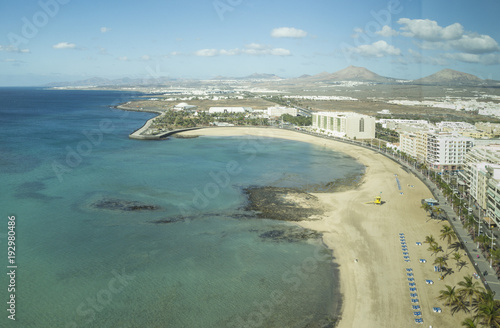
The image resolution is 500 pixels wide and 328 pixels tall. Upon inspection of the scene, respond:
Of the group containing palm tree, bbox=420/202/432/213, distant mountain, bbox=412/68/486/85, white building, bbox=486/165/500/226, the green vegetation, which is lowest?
palm tree, bbox=420/202/432/213

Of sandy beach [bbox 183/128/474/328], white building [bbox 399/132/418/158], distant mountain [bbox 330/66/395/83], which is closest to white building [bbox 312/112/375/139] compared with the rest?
white building [bbox 399/132/418/158]

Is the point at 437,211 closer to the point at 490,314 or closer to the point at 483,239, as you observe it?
the point at 483,239

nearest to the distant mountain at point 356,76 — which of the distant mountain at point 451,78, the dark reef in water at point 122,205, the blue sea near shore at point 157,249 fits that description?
the distant mountain at point 451,78

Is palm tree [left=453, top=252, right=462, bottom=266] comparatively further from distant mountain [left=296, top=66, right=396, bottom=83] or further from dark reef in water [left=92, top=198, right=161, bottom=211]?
distant mountain [left=296, top=66, right=396, bottom=83]

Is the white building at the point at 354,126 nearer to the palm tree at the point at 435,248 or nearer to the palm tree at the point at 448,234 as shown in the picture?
the palm tree at the point at 448,234

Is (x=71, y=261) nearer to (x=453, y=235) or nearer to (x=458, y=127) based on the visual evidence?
(x=453, y=235)

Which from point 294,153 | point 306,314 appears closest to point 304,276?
point 306,314
